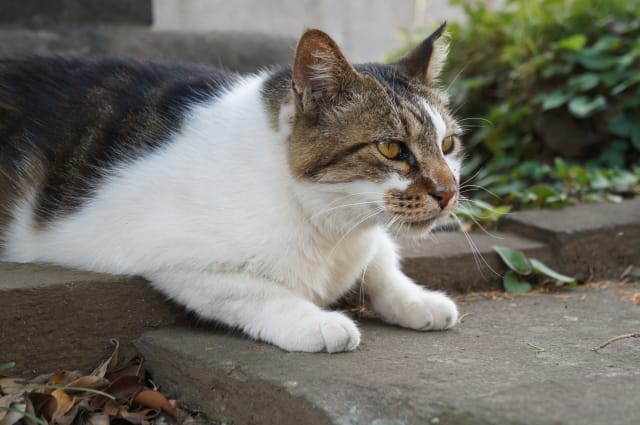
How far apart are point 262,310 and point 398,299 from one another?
20.8 inches

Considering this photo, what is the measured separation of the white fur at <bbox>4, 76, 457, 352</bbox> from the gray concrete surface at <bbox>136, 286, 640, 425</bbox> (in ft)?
0.34

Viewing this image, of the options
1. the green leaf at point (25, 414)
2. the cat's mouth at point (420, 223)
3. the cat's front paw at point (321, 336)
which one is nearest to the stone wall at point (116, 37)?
the cat's mouth at point (420, 223)

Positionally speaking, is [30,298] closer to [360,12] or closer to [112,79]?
[112,79]

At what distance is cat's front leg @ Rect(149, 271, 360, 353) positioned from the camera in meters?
2.19

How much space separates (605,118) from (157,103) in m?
3.11

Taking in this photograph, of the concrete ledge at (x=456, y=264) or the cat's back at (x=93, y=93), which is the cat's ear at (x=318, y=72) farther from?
the concrete ledge at (x=456, y=264)

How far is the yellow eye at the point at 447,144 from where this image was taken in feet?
8.03

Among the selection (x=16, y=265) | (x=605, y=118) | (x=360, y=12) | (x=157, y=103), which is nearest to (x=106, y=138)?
(x=157, y=103)

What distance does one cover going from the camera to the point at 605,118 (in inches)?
185

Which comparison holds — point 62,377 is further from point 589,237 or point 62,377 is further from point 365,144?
point 589,237

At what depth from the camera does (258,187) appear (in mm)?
2396

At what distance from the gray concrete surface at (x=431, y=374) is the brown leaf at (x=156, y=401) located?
0.07 metres

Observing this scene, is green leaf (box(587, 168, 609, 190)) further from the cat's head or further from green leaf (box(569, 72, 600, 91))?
the cat's head

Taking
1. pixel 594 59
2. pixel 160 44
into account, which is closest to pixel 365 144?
pixel 160 44
